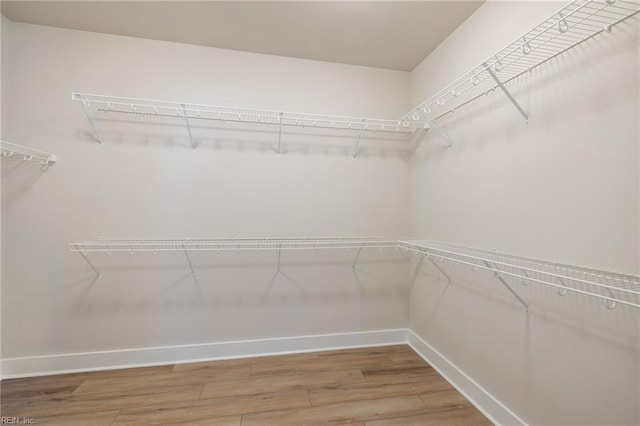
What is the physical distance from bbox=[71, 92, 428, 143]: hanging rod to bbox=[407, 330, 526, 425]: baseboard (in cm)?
172

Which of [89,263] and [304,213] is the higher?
[304,213]

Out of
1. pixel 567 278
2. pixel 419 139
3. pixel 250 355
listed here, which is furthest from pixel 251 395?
pixel 419 139

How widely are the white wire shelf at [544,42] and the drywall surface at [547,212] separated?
4 centimetres

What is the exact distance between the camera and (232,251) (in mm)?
2098

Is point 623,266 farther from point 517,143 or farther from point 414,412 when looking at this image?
point 414,412

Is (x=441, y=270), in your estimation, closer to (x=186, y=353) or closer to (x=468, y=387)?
(x=468, y=387)

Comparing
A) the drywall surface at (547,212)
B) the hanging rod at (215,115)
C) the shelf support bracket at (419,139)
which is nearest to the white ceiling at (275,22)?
the drywall surface at (547,212)

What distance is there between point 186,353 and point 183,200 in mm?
1121

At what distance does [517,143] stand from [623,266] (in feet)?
2.21

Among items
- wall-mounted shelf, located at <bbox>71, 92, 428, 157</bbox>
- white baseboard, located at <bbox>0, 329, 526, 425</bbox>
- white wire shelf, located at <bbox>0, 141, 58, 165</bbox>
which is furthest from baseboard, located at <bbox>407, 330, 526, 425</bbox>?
white wire shelf, located at <bbox>0, 141, 58, 165</bbox>

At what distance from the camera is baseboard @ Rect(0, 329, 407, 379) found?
1.83 m

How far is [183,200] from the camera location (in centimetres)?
201

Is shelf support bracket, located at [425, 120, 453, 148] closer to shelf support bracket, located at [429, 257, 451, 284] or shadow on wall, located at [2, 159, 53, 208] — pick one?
shelf support bracket, located at [429, 257, 451, 284]

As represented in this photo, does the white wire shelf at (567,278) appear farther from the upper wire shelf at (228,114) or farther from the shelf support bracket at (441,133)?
the upper wire shelf at (228,114)
